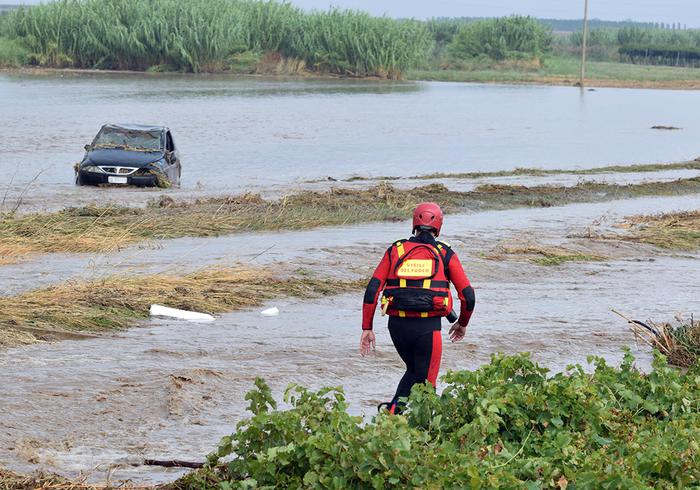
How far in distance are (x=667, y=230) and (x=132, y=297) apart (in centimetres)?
1057

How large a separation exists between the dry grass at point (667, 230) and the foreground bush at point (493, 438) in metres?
11.1

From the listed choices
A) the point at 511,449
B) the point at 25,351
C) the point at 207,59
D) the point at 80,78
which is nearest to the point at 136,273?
the point at 25,351

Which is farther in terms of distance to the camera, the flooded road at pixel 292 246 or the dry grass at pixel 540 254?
the dry grass at pixel 540 254

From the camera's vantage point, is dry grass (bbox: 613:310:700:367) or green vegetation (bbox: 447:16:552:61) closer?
dry grass (bbox: 613:310:700:367)

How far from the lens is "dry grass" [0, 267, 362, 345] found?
36.9 ft

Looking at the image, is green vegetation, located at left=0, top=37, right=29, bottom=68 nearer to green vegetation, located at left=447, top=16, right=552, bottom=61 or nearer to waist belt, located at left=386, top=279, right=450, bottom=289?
green vegetation, located at left=447, top=16, right=552, bottom=61

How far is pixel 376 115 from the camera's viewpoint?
2115 inches

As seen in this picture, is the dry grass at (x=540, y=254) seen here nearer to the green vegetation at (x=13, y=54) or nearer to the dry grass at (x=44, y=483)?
the dry grass at (x=44, y=483)

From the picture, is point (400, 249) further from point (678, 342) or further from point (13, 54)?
point (13, 54)

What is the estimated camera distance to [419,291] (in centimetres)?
769

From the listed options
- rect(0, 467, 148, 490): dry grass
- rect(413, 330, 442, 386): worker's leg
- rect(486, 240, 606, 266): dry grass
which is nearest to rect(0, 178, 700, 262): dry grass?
rect(486, 240, 606, 266): dry grass

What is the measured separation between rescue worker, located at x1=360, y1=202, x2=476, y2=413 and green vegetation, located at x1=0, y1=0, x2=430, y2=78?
69.0 metres

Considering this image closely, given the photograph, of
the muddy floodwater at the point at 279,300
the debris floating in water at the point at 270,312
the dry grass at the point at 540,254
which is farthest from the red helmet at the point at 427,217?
the dry grass at the point at 540,254

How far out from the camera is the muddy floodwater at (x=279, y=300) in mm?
8469
